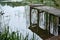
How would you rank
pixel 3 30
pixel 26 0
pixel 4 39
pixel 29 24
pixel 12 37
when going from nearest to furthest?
pixel 4 39 < pixel 12 37 < pixel 3 30 < pixel 29 24 < pixel 26 0

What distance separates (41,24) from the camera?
22.5 ft

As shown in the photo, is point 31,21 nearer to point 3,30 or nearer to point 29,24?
point 29,24

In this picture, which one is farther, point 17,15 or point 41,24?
point 17,15

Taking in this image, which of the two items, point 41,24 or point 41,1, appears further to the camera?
point 41,1

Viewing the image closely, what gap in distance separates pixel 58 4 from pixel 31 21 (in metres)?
1.31

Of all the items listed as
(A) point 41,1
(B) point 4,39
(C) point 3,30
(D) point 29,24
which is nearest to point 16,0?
(A) point 41,1

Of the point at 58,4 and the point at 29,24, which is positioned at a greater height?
the point at 58,4

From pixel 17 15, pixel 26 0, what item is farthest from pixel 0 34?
pixel 26 0

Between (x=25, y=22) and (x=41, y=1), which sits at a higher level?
(x=41, y=1)

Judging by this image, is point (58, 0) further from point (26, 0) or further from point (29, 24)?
point (26, 0)

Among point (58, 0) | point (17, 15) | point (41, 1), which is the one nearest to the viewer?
point (58, 0)

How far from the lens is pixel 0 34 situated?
3.94 meters

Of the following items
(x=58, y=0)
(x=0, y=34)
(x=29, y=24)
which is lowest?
(x=29, y=24)

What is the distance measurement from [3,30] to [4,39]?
71cm
